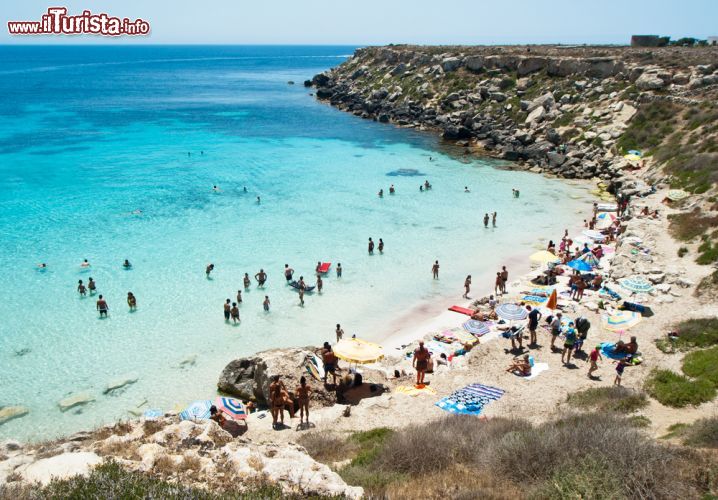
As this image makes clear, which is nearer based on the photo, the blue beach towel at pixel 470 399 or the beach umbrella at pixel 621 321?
the blue beach towel at pixel 470 399

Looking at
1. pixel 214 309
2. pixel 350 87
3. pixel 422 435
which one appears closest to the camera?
pixel 422 435

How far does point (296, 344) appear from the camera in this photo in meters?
18.6

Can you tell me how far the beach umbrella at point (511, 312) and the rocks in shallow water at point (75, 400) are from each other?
1376cm

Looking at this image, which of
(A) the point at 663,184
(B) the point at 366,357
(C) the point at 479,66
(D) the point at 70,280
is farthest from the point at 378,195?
(C) the point at 479,66

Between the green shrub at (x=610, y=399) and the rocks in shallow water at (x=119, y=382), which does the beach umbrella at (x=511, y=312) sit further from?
the rocks in shallow water at (x=119, y=382)

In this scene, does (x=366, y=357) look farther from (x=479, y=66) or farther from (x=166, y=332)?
(x=479, y=66)

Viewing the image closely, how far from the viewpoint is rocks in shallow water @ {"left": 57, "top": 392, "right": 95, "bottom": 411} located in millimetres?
15180

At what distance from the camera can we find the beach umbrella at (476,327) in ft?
59.1

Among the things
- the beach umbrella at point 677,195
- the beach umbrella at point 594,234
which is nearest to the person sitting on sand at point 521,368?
the beach umbrella at point 594,234

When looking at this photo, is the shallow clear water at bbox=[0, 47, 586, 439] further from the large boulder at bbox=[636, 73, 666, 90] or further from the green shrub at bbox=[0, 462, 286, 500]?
the large boulder at bbox=[636, 73, 666, 90]

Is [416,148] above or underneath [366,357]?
above

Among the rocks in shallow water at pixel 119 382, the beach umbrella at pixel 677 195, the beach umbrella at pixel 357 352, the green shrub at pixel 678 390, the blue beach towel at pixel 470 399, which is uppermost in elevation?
the beach umbrella at pixel 677 195

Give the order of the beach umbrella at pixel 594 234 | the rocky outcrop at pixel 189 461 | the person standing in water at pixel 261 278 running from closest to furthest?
the rocky outcrop at pixel 189 461
the person standing in water at pixel 261 278
the beach umbrella at pixel 594 234

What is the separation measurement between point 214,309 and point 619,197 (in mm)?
25459
